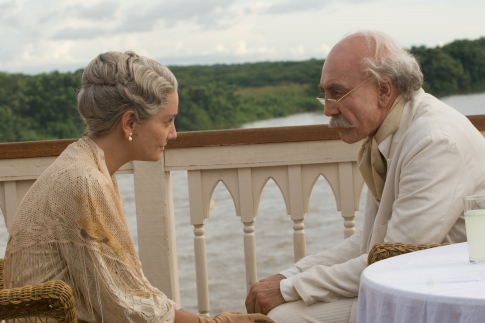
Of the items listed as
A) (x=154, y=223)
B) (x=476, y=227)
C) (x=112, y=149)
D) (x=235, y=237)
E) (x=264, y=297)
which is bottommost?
(x=235, y=237)

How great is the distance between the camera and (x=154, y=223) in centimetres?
296

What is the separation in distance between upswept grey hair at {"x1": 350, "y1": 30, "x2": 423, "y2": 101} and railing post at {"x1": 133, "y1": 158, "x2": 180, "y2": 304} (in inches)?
46.4

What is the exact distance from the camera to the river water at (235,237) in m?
12.1

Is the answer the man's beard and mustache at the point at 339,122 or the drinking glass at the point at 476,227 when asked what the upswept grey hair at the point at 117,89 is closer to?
the man's beard and mustache at the point at 339,122

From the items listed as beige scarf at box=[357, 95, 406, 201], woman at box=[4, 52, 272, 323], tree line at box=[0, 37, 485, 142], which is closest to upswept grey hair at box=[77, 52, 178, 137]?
woman at box=[4, 52, 272, 323]

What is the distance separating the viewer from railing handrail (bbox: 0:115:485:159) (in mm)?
2936

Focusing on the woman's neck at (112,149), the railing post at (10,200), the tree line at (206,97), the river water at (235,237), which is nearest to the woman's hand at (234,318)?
the woman's neck at (112,149)

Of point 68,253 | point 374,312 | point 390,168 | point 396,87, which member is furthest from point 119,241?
point 396,87

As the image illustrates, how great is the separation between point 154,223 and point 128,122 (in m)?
1.03

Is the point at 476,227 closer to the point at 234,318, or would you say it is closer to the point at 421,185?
the point at 421,185

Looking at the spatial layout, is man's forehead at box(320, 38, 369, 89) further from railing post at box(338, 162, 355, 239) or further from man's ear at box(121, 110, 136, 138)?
man's ear at box(121, 110, 136, 138)

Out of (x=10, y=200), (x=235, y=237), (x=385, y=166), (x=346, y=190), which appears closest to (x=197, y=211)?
(x=346, y=190)

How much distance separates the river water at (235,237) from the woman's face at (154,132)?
8206mm

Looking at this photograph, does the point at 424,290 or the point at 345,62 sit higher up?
the point at 345,62
